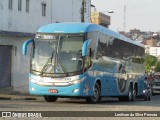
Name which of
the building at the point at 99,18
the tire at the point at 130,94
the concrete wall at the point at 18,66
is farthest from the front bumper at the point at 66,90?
the building at the point at 99,18

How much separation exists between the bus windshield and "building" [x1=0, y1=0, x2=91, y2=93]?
Result: 11.6 metres

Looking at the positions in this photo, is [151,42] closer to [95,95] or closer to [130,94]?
[130,94]

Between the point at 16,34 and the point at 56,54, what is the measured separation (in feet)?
45.2

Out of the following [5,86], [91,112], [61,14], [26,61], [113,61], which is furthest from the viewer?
[61,14]

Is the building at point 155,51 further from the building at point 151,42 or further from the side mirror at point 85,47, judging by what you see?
the side mirror at point 85,47

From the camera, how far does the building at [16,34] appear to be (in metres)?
33.8

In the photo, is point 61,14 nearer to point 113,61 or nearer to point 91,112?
point 113,61

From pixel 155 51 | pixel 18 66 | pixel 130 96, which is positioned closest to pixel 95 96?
pixel 130 96

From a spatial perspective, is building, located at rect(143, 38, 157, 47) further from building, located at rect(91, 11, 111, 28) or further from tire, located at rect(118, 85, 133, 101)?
tire, located at rect(118, 85, 133, 101)

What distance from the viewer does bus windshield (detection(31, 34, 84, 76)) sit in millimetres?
20938

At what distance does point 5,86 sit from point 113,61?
11603 mm

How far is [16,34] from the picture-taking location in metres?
34.3

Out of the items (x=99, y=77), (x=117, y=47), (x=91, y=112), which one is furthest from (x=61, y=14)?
(x=91, y=112)

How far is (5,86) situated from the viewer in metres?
34.3
